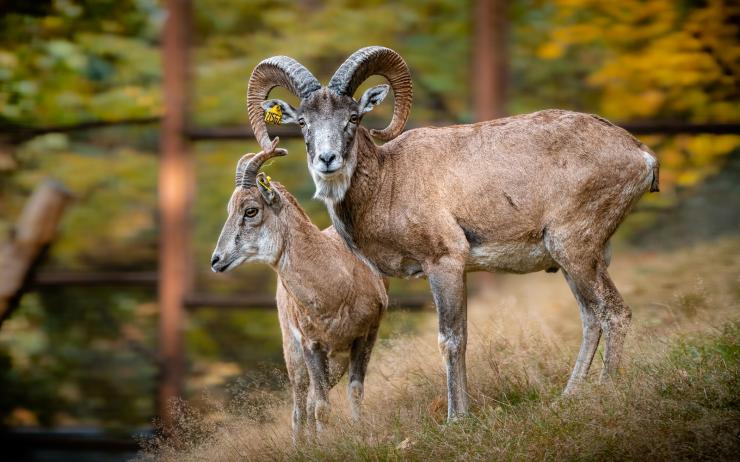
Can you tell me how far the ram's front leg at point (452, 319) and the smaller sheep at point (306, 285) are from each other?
0.81 metres

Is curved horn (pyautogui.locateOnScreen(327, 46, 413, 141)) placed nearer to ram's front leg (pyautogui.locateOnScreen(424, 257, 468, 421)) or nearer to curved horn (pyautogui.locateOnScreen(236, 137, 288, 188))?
curved horn (pyautogui.locateOnScreen(236, 137, 288, 188))

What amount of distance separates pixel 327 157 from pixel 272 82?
1.29 metres

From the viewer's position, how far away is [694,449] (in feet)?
17.3

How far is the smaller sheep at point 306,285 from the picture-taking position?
7.16 m

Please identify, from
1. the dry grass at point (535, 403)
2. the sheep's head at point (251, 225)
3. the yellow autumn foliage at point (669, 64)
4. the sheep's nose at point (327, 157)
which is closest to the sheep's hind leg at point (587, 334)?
the dry grass at point (535, 403)

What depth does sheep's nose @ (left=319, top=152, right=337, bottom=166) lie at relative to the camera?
21.0ft

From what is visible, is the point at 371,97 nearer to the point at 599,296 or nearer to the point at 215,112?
the point at 599,296

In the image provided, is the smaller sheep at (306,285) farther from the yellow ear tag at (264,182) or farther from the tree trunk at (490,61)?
the tree trunk at (490,61)

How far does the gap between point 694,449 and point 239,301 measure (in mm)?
6401

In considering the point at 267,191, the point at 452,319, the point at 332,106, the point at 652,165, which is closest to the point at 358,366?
the point at 452,319

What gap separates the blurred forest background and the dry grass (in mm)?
1955

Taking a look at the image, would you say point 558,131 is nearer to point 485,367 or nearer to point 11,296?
point 485,367

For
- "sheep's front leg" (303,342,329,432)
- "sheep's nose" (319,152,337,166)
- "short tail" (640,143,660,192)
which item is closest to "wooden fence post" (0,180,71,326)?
"sheep's front leg" (303,342,329,432)

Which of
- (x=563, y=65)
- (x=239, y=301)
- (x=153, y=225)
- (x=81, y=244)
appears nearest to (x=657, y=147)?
(x=563, y=65)
